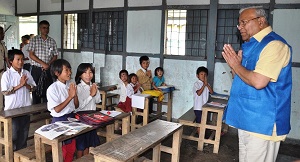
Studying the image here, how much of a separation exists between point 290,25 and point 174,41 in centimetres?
234

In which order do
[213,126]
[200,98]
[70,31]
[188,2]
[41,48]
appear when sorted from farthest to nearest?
[70,31], [188,2], [41,48], [200,98], [213,126]

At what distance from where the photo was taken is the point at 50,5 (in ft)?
24.3

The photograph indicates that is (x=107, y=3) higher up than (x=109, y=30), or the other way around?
(x=107, y=3)

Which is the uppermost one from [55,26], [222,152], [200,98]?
[55,26]

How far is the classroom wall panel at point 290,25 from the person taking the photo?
455 centimetres

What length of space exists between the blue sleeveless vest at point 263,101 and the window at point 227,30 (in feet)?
10.8

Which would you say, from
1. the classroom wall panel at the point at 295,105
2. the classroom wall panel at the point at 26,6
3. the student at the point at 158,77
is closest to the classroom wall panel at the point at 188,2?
the student at the point at 158,77

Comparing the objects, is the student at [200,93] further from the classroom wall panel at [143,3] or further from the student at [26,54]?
the student at [26,54]

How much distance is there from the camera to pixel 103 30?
667cm

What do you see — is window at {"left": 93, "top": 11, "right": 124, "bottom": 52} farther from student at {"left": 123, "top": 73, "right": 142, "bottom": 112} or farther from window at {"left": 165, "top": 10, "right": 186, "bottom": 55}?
A: student at {"left": 123, "top": 73, "right": 142, "bottom": 112}

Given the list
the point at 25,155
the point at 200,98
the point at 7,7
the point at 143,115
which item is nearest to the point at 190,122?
the point at 200,98

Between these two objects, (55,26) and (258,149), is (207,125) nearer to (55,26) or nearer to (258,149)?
(258,149)

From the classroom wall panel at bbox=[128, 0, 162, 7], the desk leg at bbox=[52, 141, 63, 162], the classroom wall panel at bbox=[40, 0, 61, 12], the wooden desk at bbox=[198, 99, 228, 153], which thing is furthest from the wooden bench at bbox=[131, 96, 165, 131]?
the classroom wall panel at bbox=[40, 0, 61, 12]

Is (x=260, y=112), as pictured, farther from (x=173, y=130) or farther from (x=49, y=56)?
(x=49, y=56)
